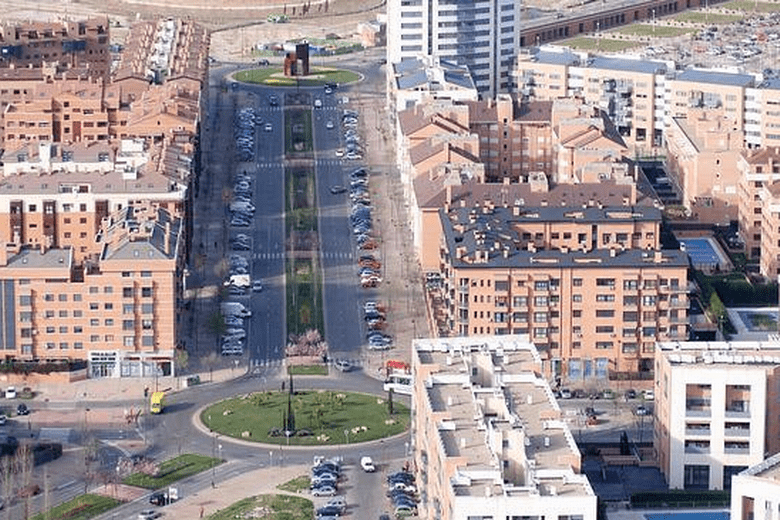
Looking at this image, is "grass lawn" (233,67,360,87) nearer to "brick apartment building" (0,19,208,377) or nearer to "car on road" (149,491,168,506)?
"brick apartment building" (0,19,208,377)

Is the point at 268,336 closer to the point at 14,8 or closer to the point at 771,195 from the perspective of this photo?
the point at 771,195

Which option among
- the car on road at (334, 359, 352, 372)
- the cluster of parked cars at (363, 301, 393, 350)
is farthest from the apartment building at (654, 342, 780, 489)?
the cluster of parked cars at (363, 301, 393, 350)

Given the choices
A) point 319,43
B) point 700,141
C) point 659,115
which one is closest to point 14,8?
point 319,43

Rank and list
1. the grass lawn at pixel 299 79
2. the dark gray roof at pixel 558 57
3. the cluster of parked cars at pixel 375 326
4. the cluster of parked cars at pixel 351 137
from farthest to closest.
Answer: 1. the grass lawn at pixel 299 79
2. the dark gray roof at pixel 558 57
3. the cluster of parked cars at pixel 351 137
4. the cluster of parked cars at pixel 375 326

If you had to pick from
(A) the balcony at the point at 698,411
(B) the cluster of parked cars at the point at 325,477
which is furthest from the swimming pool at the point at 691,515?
(B) the cluster of parked cars at the point at 325,477

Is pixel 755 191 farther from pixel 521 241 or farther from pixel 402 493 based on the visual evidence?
pixel 402 493

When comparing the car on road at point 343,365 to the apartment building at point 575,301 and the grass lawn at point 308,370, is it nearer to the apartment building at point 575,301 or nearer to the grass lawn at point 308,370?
the grass lawn at point 308,370
